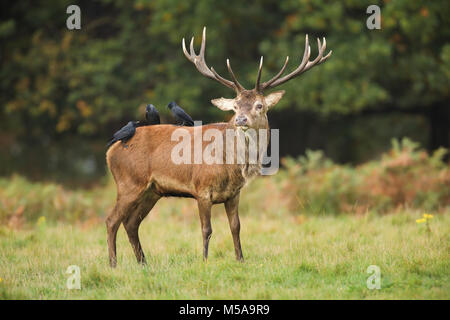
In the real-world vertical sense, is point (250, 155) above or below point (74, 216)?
above

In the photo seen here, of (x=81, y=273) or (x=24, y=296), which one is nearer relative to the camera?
(x=24, y=296)

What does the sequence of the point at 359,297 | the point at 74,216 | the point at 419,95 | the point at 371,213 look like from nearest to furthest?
1. the point at 359,297
2. the point at 371,213
3. the point at 74,216
4. the point at 419,95

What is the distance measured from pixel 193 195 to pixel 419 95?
11366 millimetres

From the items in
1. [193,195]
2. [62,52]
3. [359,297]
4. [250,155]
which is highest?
[62,52]

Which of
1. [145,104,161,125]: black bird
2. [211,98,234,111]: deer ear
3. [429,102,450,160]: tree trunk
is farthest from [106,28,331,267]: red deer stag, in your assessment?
[429,102,450,160]: tree trunk

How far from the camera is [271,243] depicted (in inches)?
274

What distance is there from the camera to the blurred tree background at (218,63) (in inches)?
527

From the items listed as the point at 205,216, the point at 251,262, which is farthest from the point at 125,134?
the point at 251,262

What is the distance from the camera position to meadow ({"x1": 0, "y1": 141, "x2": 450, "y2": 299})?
16.6 ft

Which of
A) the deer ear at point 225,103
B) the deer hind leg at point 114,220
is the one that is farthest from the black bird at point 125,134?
the deer ear at point 225,103

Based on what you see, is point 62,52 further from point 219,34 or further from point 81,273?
point 81,273

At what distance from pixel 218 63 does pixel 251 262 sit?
33.6ft

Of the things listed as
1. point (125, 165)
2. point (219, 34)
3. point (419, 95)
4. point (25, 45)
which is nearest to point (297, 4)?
point (219, 34)

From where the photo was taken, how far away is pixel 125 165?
616 cm
